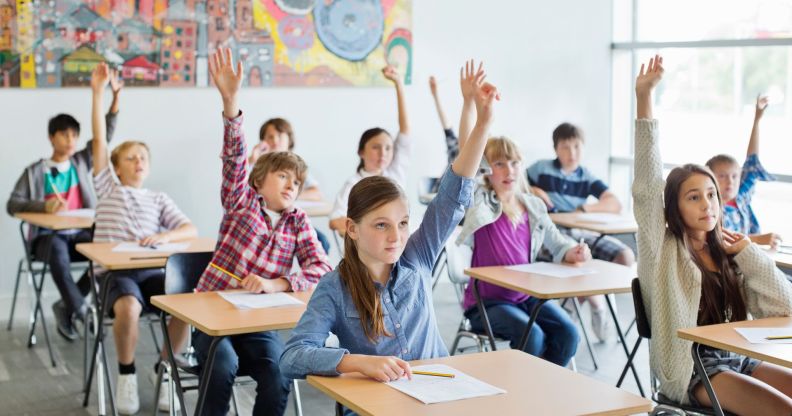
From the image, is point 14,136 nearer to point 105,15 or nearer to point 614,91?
point 105,15

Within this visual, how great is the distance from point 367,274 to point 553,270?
1.46 m

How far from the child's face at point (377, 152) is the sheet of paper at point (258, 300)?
2388 mm

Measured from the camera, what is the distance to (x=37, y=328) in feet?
19.2

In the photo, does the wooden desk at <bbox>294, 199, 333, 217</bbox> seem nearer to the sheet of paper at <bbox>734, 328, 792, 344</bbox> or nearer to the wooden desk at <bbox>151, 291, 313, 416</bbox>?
the wooden desk at <bbox>151, 291, 313, 416</bbox>

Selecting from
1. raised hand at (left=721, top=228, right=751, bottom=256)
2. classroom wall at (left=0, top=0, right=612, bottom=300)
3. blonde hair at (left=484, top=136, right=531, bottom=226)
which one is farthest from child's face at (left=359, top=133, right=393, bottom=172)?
raised hand at (left=721, top=228, right=751, bottom=256)

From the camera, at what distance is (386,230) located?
2531 mm

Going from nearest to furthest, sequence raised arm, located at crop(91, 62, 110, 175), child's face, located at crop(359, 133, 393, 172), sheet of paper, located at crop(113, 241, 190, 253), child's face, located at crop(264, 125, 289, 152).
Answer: sheet of paper, located at crop(113, 241, 190, 253), raised arm, located at crop(91, 62, 110, 175), child's face, located at crop(359, 133, 393, 172), child's face, located at crop(264, 125, 289, 152)

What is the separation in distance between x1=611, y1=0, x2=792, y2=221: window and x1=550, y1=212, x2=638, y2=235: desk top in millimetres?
1509

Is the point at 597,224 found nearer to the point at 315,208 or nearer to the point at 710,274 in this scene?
the point at 315,208

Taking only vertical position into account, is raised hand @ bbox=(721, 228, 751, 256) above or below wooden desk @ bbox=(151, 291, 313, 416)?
above

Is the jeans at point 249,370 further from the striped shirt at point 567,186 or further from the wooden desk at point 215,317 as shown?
the striped shirt at point 567,186

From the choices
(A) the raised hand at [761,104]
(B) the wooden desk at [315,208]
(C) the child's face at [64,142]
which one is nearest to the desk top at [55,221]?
(C) the child's face at [64,142]

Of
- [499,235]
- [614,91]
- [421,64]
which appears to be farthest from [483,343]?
[614,91]

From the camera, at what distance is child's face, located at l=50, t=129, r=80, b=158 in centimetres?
568
